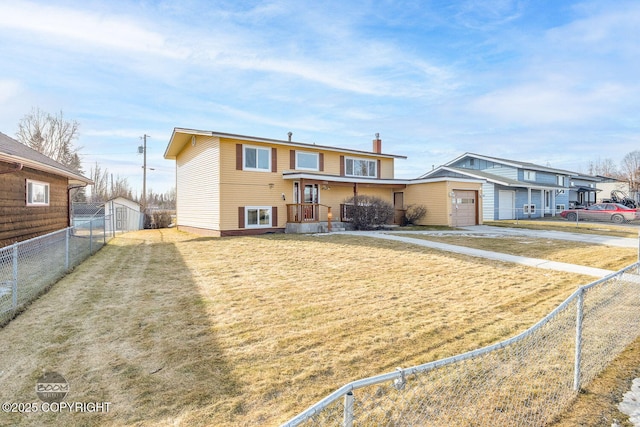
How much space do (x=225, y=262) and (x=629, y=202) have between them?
45.8 metres

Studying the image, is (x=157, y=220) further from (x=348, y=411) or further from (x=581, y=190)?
(x=581, y=190)

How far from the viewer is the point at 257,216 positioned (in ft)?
56.3

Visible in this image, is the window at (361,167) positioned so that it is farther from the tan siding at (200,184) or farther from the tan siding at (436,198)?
the tan siding at (200,184)

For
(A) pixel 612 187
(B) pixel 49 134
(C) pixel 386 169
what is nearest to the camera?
(C) pixel 386 169

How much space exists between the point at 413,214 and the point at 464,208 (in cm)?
322

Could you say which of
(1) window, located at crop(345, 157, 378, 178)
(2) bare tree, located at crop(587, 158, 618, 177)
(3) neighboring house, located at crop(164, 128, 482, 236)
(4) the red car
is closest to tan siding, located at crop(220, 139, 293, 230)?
(3) neighboring house, located at crop(164, 128, 482, 236)

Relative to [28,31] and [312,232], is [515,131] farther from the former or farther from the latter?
[28,31]

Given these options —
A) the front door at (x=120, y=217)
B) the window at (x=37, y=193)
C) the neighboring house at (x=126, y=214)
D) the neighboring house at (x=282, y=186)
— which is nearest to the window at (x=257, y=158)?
the neighboring house at (x=282, y=186)

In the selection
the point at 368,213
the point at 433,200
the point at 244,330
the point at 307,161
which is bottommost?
the point at 244,330

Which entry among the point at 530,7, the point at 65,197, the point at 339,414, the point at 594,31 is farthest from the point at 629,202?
the point at 65,197

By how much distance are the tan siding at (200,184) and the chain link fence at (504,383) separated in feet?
47.2

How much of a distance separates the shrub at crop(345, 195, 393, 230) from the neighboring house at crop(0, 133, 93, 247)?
13.2 meters

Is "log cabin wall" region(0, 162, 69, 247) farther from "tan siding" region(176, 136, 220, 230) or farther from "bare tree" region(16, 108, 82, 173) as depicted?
"bare tree" region(16, 108, 82, 173)
